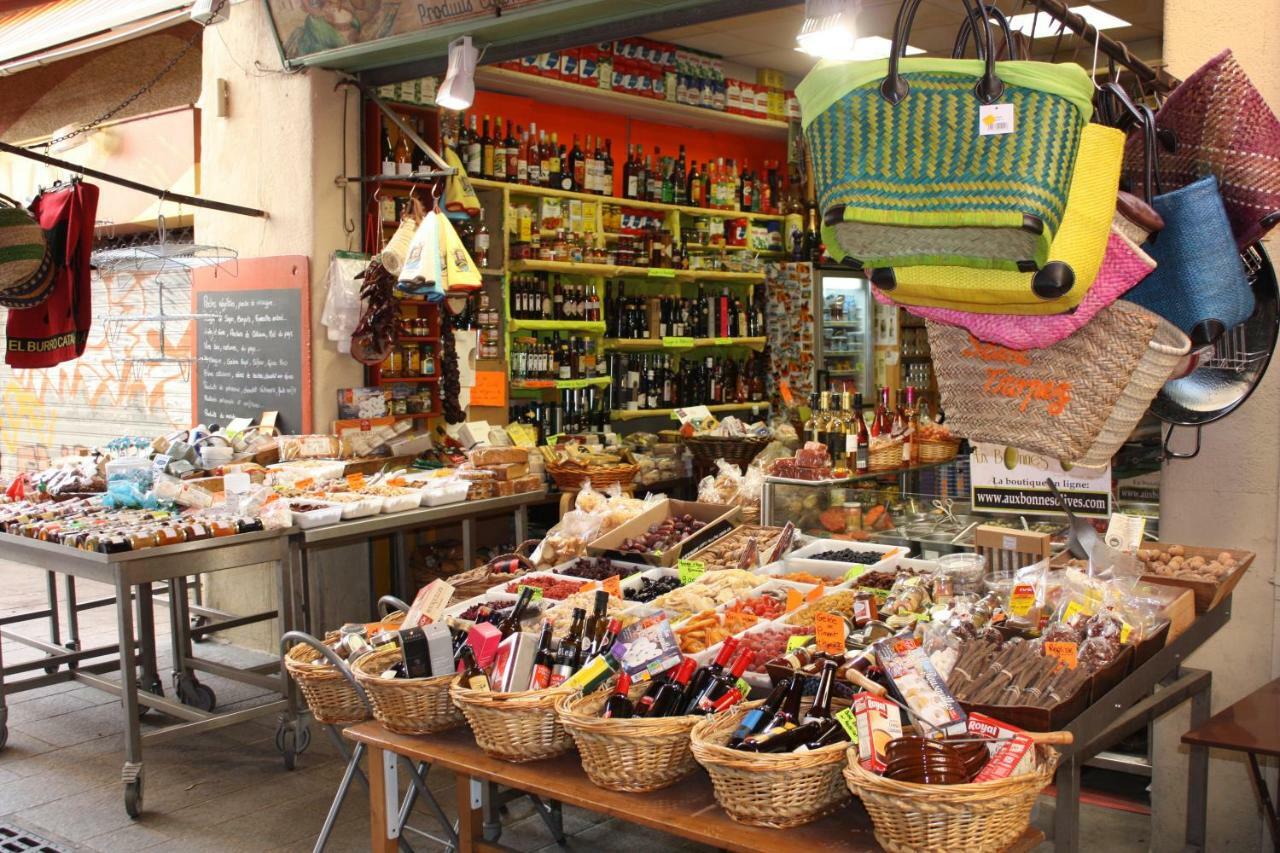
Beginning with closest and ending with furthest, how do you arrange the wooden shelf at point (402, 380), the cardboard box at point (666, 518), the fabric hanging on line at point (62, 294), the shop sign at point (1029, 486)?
1. the shop sign at point (1029, 486)
2. the cardboard box at point (666, 518)
3. the fabric hanging on line at point (62, 294)
4. the wooden shelf at point (402, 380)

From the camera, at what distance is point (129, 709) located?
14.9 ft

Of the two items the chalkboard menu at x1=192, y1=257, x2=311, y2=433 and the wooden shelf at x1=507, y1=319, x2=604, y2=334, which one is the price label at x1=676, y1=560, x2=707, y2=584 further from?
the wooden shelf at x1=507, y1=319, x2=604, y2=334

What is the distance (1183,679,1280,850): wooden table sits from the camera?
298 cm

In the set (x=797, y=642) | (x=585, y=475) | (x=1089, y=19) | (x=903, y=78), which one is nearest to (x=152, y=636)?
(x=585, y=475)

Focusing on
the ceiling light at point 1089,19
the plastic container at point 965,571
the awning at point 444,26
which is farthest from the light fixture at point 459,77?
the ceiling light at point 1089,19

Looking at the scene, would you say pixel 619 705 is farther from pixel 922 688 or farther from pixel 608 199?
pixel 608 199

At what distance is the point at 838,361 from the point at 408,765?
785 cm

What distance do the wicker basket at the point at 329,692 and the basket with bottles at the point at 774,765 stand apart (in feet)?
3.65

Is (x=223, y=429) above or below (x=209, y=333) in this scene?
below

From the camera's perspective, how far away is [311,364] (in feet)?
21.4

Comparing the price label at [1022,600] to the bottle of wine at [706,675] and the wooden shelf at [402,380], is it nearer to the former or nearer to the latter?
the bottle of wine at [706,675]

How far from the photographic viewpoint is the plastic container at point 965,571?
12.1ft

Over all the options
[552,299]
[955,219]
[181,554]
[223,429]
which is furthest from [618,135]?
[955,219]

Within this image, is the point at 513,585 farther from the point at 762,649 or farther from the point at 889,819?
the point at 889,819
